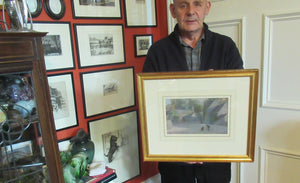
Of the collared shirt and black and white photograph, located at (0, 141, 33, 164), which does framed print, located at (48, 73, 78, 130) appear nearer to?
black and white photograph, located at (0, 141, 33, 164)

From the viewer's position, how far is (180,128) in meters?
1.04

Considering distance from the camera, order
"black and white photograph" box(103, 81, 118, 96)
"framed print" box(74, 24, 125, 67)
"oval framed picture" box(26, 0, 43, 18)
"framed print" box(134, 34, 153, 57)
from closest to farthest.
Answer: "oval framed picture" box(26, 0, 43, 18)
"framed print" box(74, 24, 125, 67)
"black and white photograph" box(103, 81, 118, 96)
"framed print" box(134, 34, 153, 57)

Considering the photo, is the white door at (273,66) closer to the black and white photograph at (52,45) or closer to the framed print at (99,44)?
the framed print at (99,44)

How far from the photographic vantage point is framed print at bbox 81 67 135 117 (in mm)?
1532

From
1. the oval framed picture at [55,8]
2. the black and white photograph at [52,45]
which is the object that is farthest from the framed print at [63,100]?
the oval framed picture at [55,8]

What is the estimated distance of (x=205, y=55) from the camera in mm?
1180

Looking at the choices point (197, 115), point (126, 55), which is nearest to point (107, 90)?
point (126, 55)

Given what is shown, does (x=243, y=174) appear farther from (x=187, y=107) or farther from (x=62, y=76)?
(x=62, y=76)

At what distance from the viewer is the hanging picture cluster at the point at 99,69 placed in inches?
53.7

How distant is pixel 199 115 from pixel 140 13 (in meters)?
1.04

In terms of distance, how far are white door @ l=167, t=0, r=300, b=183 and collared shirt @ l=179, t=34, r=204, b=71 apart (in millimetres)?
512

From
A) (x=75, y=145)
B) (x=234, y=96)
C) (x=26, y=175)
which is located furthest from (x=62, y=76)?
(x=234, y=96)

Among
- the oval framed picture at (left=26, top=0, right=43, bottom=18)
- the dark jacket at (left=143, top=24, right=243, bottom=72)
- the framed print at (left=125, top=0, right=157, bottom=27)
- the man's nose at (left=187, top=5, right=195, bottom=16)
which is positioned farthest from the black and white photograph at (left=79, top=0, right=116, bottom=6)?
the man's nose at (left=187, top=5, right=195, bottom=16)

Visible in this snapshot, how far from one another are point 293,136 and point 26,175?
4.90 feet
